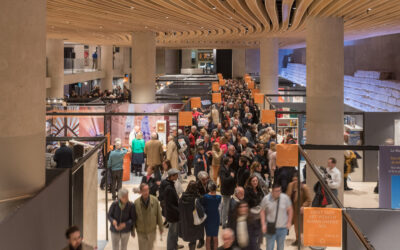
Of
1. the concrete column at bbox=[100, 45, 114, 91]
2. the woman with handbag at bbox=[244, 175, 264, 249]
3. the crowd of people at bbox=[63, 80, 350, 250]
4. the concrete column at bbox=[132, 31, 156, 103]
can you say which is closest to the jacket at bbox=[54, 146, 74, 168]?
the crowd of people at bbox=[63, 80, 350, 250]

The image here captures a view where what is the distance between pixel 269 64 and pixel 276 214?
18.9 metres

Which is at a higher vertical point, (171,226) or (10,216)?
(10,216)

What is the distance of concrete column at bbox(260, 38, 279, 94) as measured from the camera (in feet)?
80.2

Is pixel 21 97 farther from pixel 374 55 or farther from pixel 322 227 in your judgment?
pixel 374 55

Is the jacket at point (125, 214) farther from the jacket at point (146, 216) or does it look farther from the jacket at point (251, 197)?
the jacket at point (251, 197)

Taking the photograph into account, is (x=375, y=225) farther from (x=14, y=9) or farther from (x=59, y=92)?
(x=59, y=92)

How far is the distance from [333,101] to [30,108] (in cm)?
805

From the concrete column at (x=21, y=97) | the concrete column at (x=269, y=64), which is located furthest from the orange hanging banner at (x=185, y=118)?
the concrete column at (x=269, y=64)

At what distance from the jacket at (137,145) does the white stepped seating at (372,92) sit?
9.10m

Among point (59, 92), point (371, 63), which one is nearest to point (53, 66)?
point (59, 92)

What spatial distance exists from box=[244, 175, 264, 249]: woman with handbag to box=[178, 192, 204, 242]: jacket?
84cm

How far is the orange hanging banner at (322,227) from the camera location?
5.02m

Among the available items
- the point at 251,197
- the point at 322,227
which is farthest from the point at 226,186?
the point at 322,227

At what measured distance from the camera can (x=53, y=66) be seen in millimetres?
24984
